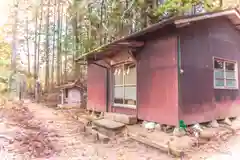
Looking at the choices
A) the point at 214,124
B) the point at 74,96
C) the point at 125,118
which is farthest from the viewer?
the point at 74,96

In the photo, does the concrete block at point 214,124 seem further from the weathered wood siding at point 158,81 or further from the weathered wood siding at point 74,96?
the weathered wood siding at point 74,96

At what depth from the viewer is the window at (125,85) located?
741cm

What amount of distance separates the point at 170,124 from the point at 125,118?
5.64 ft

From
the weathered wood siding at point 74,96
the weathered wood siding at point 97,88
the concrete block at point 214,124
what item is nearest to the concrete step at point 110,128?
the weathered wood siding at point 97,88

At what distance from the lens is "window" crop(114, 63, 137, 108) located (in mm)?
7409

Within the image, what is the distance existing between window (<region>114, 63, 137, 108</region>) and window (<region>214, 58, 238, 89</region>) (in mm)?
2799

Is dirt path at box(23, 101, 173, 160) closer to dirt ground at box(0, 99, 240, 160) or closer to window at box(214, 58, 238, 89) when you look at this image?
dirt ground at box(0, 99, 240, 160)

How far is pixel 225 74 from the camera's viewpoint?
726cm

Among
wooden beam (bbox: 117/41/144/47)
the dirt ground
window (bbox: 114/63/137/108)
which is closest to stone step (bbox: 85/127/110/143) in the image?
the dirt ground

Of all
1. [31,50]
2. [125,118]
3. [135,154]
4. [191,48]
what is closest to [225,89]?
[191,48]

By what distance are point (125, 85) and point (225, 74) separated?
3.61m

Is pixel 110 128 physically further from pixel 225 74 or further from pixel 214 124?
pixel 225 74

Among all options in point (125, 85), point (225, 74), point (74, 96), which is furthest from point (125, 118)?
point (74, 96)

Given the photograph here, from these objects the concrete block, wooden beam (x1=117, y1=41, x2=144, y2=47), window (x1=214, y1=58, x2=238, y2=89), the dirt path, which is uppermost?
wooden beam (x1=117, y1=41, x2=144, y2=47)
